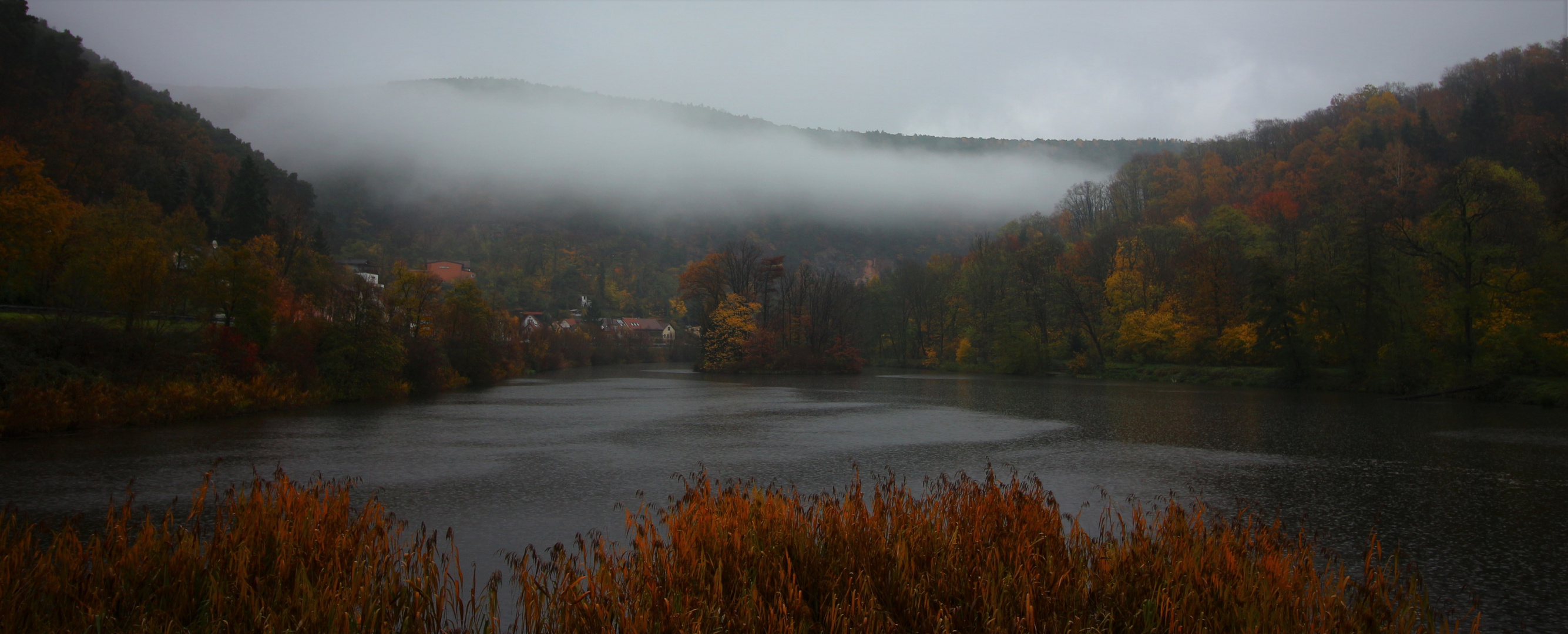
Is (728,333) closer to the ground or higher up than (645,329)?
closer to the ground

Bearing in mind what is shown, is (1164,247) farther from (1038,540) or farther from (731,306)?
(1038,540)

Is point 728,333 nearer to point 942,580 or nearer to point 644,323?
point 942,580

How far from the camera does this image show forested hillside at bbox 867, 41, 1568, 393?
32.6m

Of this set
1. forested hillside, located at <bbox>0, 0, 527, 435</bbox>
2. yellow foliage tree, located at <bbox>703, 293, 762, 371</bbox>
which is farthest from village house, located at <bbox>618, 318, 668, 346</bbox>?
forested hillside, located at <bbox>0, 0, 527, 435</bbox>

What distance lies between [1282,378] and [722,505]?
42.4 metres

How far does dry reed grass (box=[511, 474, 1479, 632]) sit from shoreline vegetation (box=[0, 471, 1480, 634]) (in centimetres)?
2

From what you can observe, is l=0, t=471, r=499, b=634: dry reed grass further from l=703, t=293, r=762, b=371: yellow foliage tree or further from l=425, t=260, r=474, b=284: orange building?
l=425, t=260, r=474, b=284: orange building

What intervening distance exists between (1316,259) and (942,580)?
45204 mm

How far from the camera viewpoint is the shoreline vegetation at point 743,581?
5.18 meters

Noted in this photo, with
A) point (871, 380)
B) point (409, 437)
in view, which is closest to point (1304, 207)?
point (871, 380)

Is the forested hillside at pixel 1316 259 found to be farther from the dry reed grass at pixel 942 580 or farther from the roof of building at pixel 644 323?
the roof of building at pixel 644 323

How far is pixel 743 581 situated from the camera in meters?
5.79

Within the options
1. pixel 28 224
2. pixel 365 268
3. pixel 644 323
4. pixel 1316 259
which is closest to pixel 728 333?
pixel 1316 259

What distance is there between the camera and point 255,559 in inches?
255
